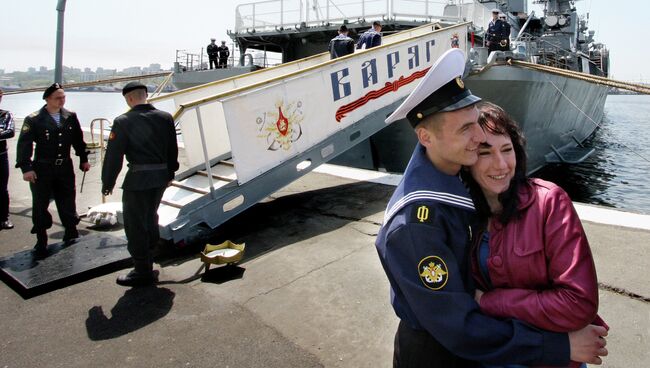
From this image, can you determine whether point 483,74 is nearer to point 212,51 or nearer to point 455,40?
point 455,40

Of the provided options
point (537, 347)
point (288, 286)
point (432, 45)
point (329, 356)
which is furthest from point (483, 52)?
point (537, 347)

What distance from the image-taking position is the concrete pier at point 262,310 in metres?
2.79

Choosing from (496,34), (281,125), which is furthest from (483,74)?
(281,125)

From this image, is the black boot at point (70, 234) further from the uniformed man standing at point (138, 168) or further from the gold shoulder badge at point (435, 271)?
the gold shoulder badge at point (435, 271)

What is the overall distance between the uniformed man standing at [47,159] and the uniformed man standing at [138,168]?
1.06 m

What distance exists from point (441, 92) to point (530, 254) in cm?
55

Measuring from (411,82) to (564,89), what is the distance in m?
7.19

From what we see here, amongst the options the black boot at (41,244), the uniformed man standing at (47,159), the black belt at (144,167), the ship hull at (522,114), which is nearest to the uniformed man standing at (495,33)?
the ship hull at (522,114)

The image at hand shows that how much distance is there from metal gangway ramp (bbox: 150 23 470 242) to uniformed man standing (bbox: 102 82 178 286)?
58cm

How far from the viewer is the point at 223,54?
1603 centimetres

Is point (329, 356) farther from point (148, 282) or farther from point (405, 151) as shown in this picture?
point (405, 151)

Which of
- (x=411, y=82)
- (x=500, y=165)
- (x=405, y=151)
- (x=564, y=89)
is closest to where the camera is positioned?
(x=500, y=165)

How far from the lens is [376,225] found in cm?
515

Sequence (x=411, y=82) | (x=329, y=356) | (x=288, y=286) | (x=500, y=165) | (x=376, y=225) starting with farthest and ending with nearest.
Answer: (x=411, y=82)
(x=376, y=225)
(x=288, y=286)
(x=329, y=356)
(x=500, y=165)
